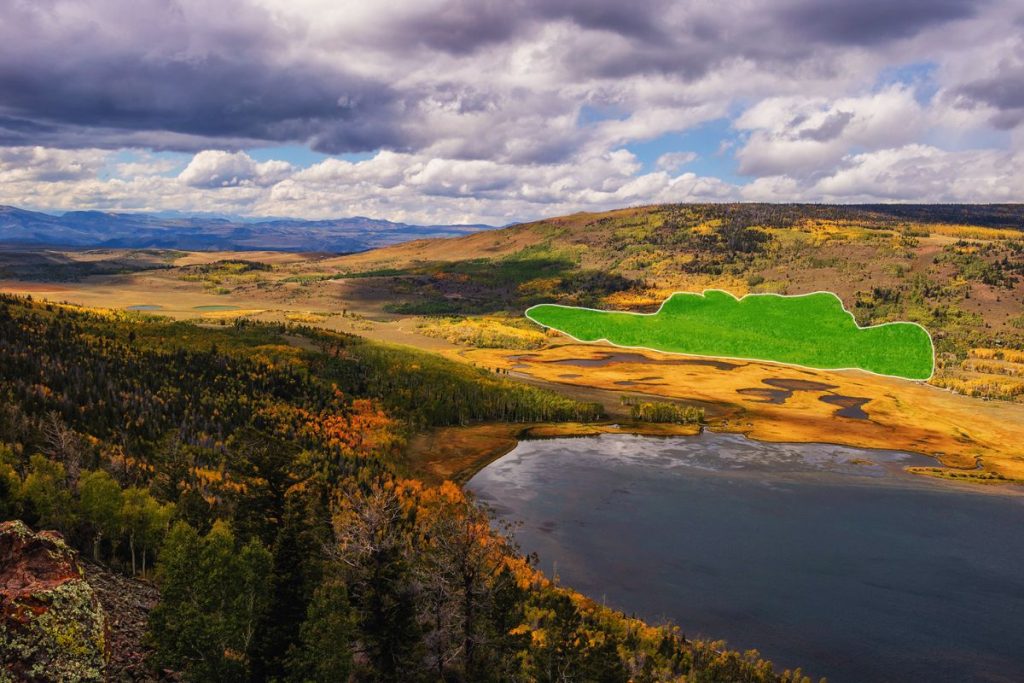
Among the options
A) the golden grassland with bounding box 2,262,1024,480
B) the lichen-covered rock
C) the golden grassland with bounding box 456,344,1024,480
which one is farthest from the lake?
the lichen-covered rock

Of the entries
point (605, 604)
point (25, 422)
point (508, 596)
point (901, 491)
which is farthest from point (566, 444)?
point (25, 422)

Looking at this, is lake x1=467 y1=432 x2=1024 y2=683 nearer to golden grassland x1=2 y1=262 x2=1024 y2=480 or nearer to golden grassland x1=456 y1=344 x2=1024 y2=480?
golden grassland x1=2 y1=262 x2=1024 y2=480

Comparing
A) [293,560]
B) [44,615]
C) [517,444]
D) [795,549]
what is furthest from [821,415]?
[44,615]

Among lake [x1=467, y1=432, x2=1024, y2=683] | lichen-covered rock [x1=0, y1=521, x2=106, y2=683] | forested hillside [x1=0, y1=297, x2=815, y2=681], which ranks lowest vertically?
lake [x1=467, y1=432, x2=1024, y2=683]

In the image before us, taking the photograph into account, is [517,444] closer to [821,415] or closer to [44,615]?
[821,415]

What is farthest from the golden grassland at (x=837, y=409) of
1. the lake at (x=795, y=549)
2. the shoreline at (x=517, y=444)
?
the lake at (x=795, y=549)

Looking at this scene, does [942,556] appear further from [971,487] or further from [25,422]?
[25,422]

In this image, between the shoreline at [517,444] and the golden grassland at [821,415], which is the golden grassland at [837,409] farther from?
the shoreline at [517,444]
